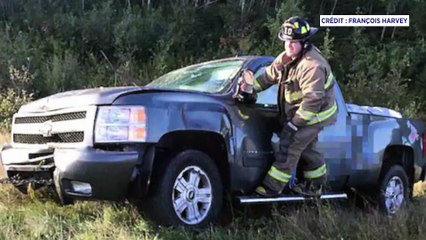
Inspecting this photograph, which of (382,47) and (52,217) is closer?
(52,217)

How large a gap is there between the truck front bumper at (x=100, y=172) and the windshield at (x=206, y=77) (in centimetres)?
123

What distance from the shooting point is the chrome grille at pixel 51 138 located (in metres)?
4.43

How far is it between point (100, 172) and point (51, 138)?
74 cm

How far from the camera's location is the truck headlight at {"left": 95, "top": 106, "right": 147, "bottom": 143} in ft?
14.1

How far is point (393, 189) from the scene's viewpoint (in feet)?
22.4

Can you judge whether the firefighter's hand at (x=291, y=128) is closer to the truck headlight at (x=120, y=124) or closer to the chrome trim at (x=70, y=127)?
the truck headlight at (x=120, y=124)

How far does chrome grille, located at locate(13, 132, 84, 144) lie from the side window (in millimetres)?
1759

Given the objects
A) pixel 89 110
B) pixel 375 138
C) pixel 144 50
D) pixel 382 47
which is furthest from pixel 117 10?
pixel 89 110

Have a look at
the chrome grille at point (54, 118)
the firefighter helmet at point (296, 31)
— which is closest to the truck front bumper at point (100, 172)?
the chrome grille at point (54, 118)

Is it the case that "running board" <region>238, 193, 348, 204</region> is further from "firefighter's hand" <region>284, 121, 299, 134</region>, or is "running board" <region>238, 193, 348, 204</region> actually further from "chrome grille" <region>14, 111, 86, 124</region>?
"chrome grille" <region>14, 111, 86, 124</region>

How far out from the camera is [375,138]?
6520 millimetres

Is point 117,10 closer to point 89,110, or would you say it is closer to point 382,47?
point 382,47

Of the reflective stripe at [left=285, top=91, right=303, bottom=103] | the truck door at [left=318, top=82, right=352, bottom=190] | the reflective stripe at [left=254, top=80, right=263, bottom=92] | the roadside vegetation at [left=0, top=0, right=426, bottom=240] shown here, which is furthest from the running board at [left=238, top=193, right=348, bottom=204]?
the roadside vegetation at [left=0, top=0, right=426, bottom=240]

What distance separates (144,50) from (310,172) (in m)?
11.9
